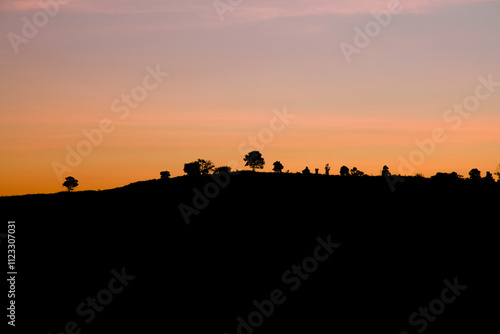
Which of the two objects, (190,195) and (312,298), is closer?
(312,298)

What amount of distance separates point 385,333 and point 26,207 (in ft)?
120

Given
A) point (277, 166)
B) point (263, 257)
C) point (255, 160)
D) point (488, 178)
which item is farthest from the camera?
point (277, 166)

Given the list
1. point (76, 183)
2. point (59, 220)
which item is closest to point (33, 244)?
point (59, 220)

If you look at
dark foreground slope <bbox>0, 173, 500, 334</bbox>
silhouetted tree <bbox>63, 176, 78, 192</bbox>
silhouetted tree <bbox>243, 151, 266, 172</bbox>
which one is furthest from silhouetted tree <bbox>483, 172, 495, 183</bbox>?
silhouetted tree <bbox>63, 176, 78, 192</bbox>

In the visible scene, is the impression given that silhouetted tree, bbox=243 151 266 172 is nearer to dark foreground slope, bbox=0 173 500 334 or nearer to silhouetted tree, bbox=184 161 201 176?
silhouetted tree, bbox=184 161 201 176

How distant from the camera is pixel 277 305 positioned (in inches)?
1435

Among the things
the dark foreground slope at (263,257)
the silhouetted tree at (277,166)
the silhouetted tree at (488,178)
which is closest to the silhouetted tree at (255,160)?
the silhouetted tree at (277,166)

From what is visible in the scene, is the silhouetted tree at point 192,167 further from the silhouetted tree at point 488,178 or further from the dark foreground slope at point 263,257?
the dark foreground slope at point 263,257

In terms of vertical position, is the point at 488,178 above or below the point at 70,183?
below

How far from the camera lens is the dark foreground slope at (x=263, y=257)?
116 feet

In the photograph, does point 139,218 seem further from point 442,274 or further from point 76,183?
point 76,183

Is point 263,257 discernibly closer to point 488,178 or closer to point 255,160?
point 488,178

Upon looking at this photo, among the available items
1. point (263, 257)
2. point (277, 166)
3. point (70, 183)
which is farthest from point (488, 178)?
point (70, 183)

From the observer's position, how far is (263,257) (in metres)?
42.1
